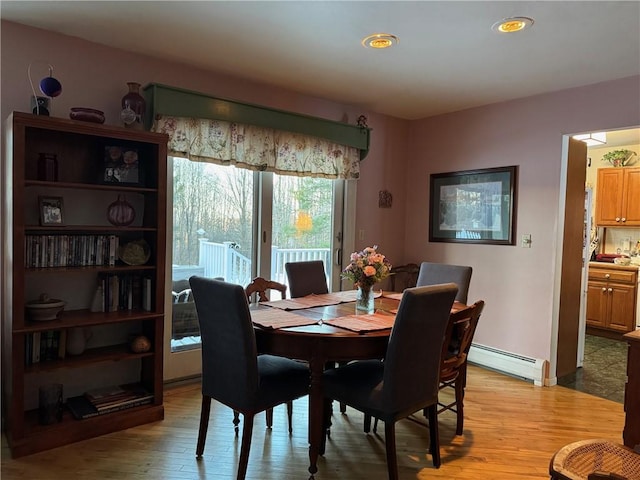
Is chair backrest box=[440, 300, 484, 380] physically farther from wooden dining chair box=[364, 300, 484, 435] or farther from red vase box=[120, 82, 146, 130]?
red vase box=[120, 82, 146, 130]

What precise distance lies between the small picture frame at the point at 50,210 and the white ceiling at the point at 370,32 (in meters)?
1.05

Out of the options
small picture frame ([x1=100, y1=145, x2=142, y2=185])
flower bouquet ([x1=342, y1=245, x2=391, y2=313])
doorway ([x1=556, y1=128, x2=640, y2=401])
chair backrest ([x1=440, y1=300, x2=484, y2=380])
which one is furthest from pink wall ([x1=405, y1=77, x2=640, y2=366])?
small picture frame ([x1=100, y1=145, x2=142, y2=185])

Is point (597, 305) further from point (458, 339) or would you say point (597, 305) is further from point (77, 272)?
point (77, 272)

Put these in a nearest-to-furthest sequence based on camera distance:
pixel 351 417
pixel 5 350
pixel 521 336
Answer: pixel 5 350 → pixel 351 417 → pixel 521 336

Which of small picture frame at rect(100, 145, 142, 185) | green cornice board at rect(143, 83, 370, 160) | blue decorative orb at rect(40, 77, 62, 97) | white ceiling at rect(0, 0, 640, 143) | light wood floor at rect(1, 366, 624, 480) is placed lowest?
light wood floor at rect(1, 366, 624, 480)

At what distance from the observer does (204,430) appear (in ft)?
7.90

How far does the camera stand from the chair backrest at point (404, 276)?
4719 millimetres

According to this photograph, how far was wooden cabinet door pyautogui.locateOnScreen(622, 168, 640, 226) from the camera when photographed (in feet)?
17.6

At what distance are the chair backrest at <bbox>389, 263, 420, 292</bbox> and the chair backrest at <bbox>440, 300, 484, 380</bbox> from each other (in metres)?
2.01

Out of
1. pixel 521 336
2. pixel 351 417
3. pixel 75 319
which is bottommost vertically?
pixel 351 417

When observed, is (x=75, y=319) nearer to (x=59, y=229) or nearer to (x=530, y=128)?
(x=59, y=229)

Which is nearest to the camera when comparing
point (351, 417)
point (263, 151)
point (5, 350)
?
point (5, 350)

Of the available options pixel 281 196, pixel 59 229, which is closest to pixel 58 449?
pixel 59 229

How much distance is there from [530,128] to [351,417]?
2836 millimetres
